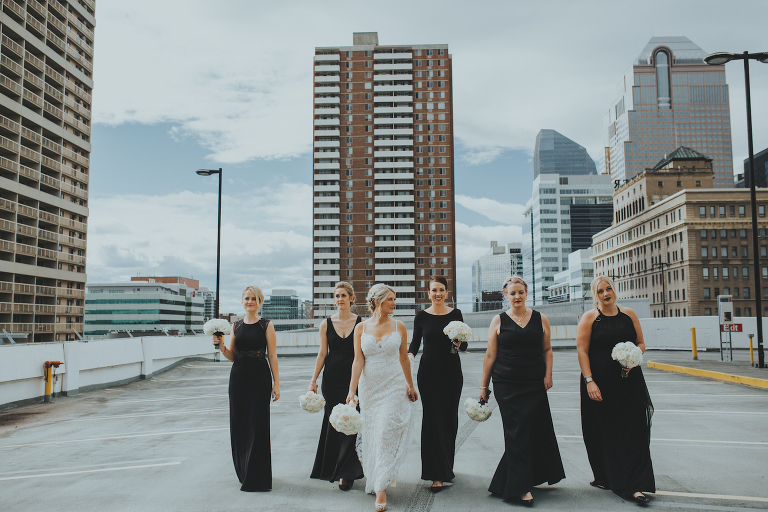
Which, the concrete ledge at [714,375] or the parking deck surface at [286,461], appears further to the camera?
the concrete ledge at [714,375]

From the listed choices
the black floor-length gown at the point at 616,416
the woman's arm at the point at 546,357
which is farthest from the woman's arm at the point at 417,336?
the black floor-length gown at the point at 616,416

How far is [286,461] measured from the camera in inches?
276

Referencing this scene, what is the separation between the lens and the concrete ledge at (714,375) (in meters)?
14.1

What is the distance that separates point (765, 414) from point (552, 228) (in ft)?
599

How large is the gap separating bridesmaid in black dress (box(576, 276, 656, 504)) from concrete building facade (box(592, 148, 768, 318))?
3730 inches

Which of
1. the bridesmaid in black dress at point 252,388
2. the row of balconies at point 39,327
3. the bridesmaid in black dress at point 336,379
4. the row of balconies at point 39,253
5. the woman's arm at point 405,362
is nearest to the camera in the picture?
the woman's arm at point 405,362

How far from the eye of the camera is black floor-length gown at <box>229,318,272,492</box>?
584 centimetres

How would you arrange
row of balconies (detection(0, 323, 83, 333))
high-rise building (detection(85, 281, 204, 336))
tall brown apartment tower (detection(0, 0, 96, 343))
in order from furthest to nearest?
high-rise building (detection(85, 281, 204, 336))
tall brown apartment tower (detection(0, 0, 96, 343))
row of balconies (detection(0, 323, 83, 333))

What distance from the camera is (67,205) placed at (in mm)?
80250

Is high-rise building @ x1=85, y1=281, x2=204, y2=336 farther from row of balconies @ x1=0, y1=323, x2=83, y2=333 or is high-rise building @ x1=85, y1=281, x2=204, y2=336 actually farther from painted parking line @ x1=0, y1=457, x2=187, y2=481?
painted parking line @ x1=0, y1=457, x2=187, y2=481

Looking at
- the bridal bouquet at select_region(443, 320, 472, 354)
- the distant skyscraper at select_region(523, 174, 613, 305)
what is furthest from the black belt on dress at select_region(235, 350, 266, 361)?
the distant skyscraper at select_region(523, 174, 613, 305)

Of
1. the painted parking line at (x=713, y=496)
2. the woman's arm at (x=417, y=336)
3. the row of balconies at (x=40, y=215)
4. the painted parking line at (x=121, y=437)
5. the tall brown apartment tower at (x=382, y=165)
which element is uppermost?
the tall brown apartment tower at (x=382, y=165)

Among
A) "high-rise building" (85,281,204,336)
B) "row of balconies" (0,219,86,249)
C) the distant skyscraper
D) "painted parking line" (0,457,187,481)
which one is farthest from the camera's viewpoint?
the distant skyscraper

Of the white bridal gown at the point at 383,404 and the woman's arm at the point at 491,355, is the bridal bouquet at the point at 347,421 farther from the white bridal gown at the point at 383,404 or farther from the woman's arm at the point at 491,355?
the woman's arm at the point at 491,355
